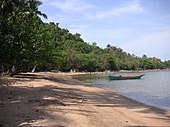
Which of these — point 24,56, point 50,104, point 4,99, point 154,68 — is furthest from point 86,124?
point 154,68

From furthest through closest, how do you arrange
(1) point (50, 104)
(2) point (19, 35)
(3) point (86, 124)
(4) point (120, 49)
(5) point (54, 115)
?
(4) point (120, 49)
(2) point (19, 35)
(1) point (50, 104)
(5) point (54, 115)
(3) point (86, 124)

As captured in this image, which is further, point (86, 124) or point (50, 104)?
point (50, 104)

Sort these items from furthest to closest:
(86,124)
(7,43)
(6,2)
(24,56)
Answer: (24,56)
(7,43)
(6,2)
(86,124)

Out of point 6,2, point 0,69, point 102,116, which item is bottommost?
point 102,116

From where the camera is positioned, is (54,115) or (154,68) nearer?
(54,115)

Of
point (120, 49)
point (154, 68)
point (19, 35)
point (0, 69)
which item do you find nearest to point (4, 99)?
point (19, 35)

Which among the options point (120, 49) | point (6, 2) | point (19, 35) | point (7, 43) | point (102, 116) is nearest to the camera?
point (102, 116)

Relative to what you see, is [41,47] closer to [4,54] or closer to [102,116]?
[4,54]

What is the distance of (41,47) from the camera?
37.2m

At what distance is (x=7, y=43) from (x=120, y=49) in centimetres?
15196

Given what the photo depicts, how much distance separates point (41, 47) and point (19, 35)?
7930 mm

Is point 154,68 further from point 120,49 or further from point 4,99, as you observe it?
point 4,99

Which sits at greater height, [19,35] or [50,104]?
[19,35]

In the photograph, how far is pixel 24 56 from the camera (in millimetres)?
32094
